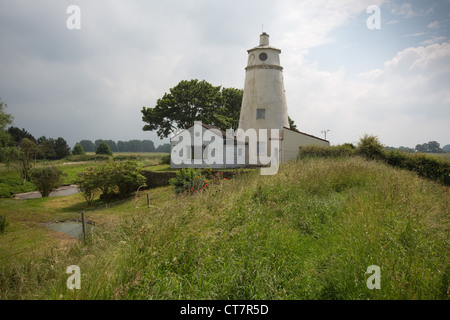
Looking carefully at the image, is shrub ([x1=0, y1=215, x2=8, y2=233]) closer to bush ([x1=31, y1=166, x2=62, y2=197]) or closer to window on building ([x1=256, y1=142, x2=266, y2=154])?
bush ([x1=31, y1=166, x2=62, y2=197])

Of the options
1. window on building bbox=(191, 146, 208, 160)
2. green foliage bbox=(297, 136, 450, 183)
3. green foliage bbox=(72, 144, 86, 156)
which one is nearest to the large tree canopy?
window on building bbox=(191, 146, 208, 160)

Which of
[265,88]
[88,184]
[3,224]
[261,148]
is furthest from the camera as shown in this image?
[261,148]

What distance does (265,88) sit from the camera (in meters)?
23.5

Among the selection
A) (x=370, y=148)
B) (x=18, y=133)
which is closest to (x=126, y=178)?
(x=370, y=148)

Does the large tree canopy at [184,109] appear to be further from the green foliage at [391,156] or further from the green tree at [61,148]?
the green tree at [61,148]

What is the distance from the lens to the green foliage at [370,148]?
15477 mm

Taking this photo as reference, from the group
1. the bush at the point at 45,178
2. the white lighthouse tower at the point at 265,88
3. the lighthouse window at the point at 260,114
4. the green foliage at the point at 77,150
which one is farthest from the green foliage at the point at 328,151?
the green foliage at the point at 77,150

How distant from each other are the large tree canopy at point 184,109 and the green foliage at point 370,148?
19.7m

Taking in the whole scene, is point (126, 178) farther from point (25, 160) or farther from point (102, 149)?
point (102, 149)

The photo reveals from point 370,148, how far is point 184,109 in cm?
2355

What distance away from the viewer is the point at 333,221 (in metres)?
6.00
